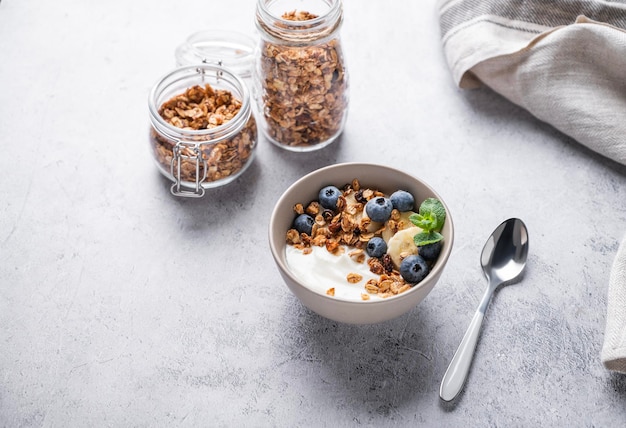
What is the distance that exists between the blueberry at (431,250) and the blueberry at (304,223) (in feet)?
0.65

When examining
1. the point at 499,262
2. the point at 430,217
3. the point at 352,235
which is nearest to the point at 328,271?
the point at 352,235

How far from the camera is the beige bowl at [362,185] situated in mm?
1057

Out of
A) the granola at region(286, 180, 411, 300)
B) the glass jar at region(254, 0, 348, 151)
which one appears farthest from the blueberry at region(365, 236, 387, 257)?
the glass jar at region(254, 0, 348, 151)

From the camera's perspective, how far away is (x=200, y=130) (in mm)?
1316

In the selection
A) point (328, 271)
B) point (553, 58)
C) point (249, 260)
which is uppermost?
point (553, 58)

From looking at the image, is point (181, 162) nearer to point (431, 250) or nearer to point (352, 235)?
point (352, 235)

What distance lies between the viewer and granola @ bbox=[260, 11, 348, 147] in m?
1.33

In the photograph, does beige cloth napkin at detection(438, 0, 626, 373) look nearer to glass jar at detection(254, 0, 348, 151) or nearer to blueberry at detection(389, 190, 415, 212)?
glass jar at detection(254, 0, 348, 151)

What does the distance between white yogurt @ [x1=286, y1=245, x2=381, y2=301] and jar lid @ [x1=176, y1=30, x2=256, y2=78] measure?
59 centimetres

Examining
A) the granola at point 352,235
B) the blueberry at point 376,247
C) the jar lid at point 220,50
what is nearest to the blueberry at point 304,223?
the granola at point 352,235

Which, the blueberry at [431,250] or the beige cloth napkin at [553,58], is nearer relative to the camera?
the blueberry at [431,250]

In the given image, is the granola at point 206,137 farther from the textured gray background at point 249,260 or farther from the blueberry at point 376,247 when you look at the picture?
the blueberry at point 376,247

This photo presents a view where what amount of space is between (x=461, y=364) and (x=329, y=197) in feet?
1.19

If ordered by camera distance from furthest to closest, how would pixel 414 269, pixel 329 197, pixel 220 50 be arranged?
pixel 220 50 → pixel 329 197 → pixel 414 269
